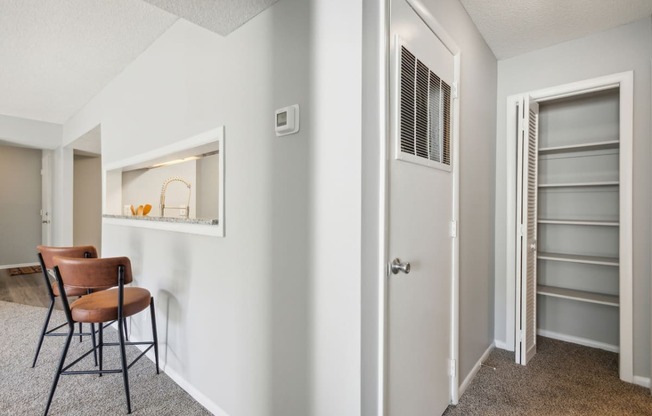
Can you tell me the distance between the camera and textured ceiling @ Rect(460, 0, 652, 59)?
1.96 meters

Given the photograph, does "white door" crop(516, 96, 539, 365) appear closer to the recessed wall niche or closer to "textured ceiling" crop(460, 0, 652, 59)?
"textured ceiling" crop(460, 0, 652, 59)

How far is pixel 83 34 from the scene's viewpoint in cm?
237

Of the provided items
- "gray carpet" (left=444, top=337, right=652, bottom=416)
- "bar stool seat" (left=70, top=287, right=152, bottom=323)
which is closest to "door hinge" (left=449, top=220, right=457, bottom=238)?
"gray carpet" (left=444, top=337, right=652, bottom=416)

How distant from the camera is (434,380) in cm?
169

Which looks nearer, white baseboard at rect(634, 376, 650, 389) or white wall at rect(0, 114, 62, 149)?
white baseboard at rect(634, 376, 650, 389)

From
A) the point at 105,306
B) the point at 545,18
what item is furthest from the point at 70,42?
the point at 545,18

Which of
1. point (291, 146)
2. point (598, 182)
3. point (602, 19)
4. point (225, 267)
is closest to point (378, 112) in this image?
point (291, 146)

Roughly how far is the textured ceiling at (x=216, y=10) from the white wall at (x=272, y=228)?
49 millimetres

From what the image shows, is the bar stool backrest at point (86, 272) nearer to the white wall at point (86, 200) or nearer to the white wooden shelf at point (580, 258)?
the white wooden shelf at point (580, 258)

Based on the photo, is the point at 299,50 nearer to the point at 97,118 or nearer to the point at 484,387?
the point at 484,387

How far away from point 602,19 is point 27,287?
23.3ft

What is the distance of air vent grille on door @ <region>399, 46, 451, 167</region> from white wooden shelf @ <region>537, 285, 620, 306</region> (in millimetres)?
1739

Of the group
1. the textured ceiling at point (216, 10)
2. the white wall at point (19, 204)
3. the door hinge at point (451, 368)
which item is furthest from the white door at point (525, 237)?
the white wall at point (19, 204)

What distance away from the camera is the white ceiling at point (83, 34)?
1.60 meters
